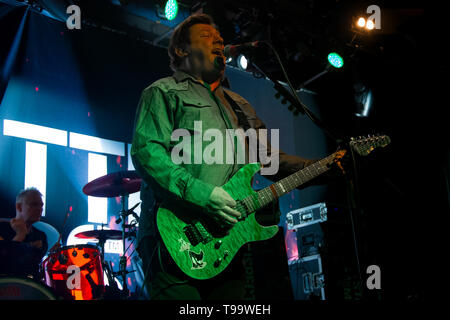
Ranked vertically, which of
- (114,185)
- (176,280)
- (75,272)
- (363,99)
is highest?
(363,99)

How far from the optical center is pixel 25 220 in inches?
172

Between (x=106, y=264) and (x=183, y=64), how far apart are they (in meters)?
2.54

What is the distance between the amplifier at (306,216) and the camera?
216 inches

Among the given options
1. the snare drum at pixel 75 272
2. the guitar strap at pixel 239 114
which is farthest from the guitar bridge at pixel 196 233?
the snare drum at pixel 75 272

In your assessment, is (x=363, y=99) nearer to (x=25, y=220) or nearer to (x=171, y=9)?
(x=171, y=9)

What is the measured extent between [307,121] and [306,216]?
175 cm

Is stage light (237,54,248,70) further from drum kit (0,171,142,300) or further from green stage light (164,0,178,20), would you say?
drum kit (0,171,142,300)

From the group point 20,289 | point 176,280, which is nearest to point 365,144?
point 176,280

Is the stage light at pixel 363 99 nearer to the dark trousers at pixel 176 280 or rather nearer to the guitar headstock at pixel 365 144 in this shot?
the guitar headstock at pixel 365 144

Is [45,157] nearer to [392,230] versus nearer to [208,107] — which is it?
[208,107]

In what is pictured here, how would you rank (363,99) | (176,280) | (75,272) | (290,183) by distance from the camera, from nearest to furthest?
(176,280)
(290,183)
(75,272)
(363,99)

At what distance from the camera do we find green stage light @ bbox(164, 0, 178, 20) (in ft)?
16.6

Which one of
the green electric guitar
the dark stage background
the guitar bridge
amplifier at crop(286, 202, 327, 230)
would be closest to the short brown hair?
the green electric guitar

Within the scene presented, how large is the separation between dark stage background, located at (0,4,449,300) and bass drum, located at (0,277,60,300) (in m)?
1.59
